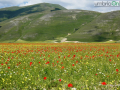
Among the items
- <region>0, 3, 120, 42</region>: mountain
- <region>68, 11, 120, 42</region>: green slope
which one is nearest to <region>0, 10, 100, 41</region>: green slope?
<region>0, 3, 120, 42</region>: mountain

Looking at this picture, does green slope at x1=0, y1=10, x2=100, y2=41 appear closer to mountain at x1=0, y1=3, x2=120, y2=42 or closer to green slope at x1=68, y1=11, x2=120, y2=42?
mountain at x1=0, y1=3, x2=120, y2=42

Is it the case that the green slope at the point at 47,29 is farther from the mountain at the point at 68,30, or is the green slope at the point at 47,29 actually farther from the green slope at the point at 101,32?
the green slope at the point at 101,32

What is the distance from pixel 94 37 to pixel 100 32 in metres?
14.1

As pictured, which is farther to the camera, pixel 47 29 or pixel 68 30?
pixel 68 30

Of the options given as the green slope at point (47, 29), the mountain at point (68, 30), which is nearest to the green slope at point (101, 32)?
the mountain at point (68, 30)

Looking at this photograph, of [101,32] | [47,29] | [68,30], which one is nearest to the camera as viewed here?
[101,32]

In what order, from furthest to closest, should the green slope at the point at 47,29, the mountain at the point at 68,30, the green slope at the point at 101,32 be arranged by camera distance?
the green slope at the point at 47,29
the mountain at the point at 68,30
the green slope at the point at 101,32

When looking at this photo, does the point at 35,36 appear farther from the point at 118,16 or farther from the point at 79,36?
the point at 118,16

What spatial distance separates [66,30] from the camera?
166m

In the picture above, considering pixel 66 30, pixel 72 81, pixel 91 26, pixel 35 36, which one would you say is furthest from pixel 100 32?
pixel 72 81

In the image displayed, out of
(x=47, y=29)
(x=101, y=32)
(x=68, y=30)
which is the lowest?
(x=101, y=32)

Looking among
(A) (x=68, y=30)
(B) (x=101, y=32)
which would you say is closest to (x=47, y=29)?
(A) (x=68, y=30)

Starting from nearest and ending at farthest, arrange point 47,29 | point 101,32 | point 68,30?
point 101,32, point 47,29, point 68,30

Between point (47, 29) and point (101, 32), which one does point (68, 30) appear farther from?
point (101, 32)
